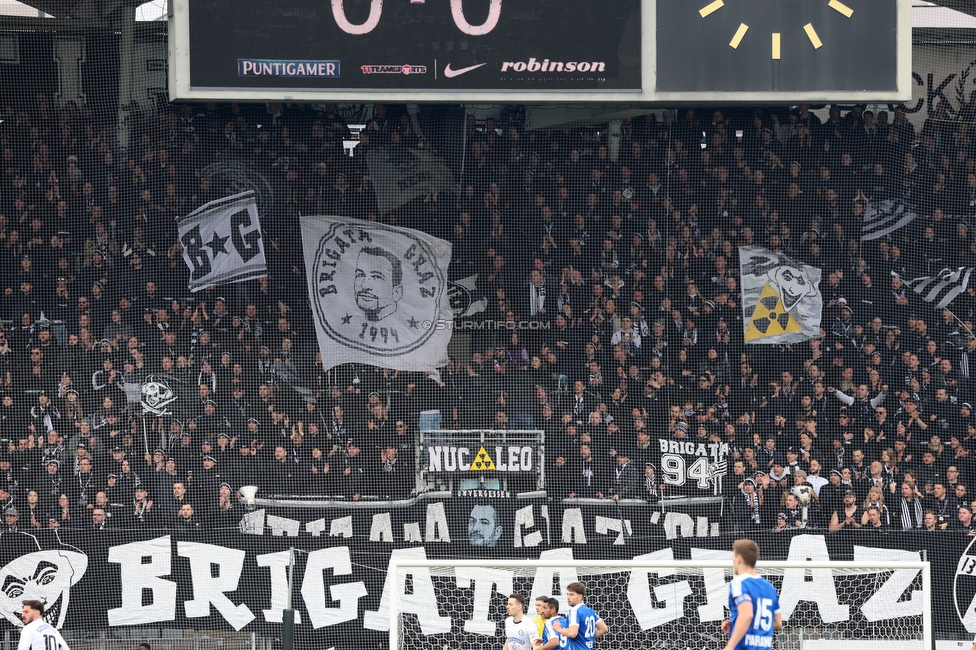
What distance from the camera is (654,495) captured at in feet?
54.6

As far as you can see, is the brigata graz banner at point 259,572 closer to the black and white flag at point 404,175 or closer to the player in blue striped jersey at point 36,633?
the player in blue striped jersey at point 36,633

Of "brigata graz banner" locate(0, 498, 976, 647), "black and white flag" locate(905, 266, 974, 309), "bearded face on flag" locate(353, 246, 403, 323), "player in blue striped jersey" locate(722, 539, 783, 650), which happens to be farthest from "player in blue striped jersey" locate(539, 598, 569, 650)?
"black and white flag" locate(905, 266, 974, 309)

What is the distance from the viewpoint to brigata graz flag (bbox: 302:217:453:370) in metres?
18.1

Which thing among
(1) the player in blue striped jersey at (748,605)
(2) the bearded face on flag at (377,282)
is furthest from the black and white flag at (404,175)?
(1) the player in blue striped jersey at (748,605)

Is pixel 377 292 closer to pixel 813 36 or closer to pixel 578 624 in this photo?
pixel 813 36

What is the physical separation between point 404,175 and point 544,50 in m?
3.65

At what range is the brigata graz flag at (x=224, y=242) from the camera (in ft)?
59.4

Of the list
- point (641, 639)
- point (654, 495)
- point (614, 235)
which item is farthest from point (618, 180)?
point (641, 639)

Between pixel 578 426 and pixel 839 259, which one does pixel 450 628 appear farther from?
pixel 839 259

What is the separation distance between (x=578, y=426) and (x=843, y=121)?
5.76m

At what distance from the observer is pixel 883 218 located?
1839 cm

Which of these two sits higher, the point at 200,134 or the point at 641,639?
the point at 200,134

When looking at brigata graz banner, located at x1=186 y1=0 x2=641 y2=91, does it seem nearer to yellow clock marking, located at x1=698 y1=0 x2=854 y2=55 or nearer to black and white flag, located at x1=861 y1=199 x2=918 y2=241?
yellow clock marking, located at x1=698 y1=0 x2=854 y2=55

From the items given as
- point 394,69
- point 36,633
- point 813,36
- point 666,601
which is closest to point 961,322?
point 813,36
